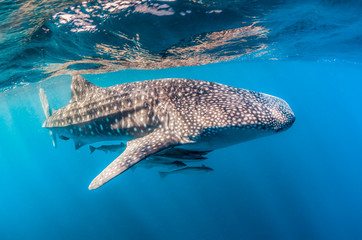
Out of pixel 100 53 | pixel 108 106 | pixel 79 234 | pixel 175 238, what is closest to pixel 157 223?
pixel 175 238

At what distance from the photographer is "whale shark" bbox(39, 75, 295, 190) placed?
344 centimetres

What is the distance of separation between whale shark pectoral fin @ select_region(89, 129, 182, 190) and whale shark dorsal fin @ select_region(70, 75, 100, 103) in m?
2.92

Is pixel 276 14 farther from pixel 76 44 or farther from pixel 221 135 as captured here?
pixel 76 44

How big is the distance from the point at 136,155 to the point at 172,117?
1.12 meters

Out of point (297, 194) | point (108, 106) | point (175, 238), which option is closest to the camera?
point (108, 106)

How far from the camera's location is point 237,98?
4059 mm

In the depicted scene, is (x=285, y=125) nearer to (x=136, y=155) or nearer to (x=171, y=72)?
(x=136, y=155)

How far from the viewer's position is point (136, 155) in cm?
330

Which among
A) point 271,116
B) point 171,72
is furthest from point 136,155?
point 171,72

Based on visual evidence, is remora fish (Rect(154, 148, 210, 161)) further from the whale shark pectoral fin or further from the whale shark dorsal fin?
the whale shark dorsal fin

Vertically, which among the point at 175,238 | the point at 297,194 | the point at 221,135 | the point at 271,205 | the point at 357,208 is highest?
the point at 221,135

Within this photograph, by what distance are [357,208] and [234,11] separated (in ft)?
125

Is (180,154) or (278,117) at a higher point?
(278,117)

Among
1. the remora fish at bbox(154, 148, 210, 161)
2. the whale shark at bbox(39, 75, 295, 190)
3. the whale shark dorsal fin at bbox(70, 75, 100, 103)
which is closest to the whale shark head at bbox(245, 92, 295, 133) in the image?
the whale shark at bbox(39, 75, 295, 190)
